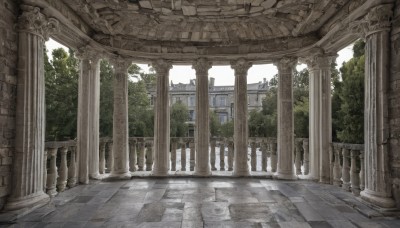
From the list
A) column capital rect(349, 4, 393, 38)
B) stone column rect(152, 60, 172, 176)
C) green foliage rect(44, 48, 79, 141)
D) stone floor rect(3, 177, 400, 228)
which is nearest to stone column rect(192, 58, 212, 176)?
stone column rect(152, 60, 172, 176)

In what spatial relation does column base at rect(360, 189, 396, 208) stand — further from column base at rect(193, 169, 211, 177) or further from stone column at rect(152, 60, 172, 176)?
stone column at rect(152, 60, 172, 176)

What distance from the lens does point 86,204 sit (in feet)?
20.1

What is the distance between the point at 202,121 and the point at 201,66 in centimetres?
189

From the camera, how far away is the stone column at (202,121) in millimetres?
9406

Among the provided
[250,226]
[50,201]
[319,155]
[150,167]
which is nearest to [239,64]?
[319,155]

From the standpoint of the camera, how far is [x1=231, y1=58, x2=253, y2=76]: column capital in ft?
31.0

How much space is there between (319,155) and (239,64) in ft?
12.8

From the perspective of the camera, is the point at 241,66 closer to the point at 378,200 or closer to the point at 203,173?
the point at 203,173

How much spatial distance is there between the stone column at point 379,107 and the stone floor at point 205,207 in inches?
20.0

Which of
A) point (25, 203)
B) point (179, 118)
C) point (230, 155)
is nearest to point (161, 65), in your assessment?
point (230, 155)

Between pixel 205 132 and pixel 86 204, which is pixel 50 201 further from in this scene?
pixel 205 132

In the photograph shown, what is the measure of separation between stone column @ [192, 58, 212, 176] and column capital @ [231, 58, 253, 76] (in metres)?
0.90

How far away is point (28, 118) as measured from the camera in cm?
564

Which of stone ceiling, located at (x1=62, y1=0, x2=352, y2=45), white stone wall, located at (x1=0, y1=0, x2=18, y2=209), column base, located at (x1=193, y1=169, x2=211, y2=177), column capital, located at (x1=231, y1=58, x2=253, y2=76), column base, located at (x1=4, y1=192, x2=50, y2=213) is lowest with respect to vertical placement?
column base, located at (x1=193, y1=169, x2=211, y2=177)
